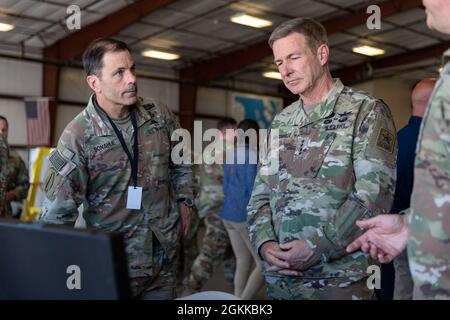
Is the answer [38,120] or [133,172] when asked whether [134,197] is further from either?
[38,120]

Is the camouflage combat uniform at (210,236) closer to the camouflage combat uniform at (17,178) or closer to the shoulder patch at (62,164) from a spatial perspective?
the camouflage combat uniform at (17,178)

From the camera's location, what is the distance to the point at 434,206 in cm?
107

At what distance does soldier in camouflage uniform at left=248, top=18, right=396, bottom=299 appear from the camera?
1823 millimetres

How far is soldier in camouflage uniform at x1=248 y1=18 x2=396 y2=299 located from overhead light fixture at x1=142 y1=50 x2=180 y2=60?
11.3m

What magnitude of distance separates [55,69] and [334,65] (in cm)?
736

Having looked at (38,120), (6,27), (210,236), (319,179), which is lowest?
(210,236)

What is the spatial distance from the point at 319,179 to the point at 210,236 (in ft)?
11.5

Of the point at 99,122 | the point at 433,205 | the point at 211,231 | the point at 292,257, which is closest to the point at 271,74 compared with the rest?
the point at 211,231

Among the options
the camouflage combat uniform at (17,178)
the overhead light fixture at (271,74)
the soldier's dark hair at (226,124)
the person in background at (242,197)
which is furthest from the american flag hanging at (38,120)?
the person in background at (242,197)

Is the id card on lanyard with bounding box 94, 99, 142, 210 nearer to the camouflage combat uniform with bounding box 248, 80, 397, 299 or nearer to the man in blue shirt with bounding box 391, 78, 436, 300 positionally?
the camouflage combat uniform with bounding box 248, 80, 397, 299

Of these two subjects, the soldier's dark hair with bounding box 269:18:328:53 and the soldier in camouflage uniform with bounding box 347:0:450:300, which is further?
the soldier's dark hair with bounding box 269:18:328:53

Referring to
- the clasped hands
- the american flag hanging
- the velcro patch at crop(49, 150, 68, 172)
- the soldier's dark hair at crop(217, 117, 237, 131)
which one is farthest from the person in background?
the american flag hanging

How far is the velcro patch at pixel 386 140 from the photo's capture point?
1.84 m

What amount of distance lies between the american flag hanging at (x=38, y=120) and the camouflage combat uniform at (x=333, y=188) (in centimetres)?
1067
